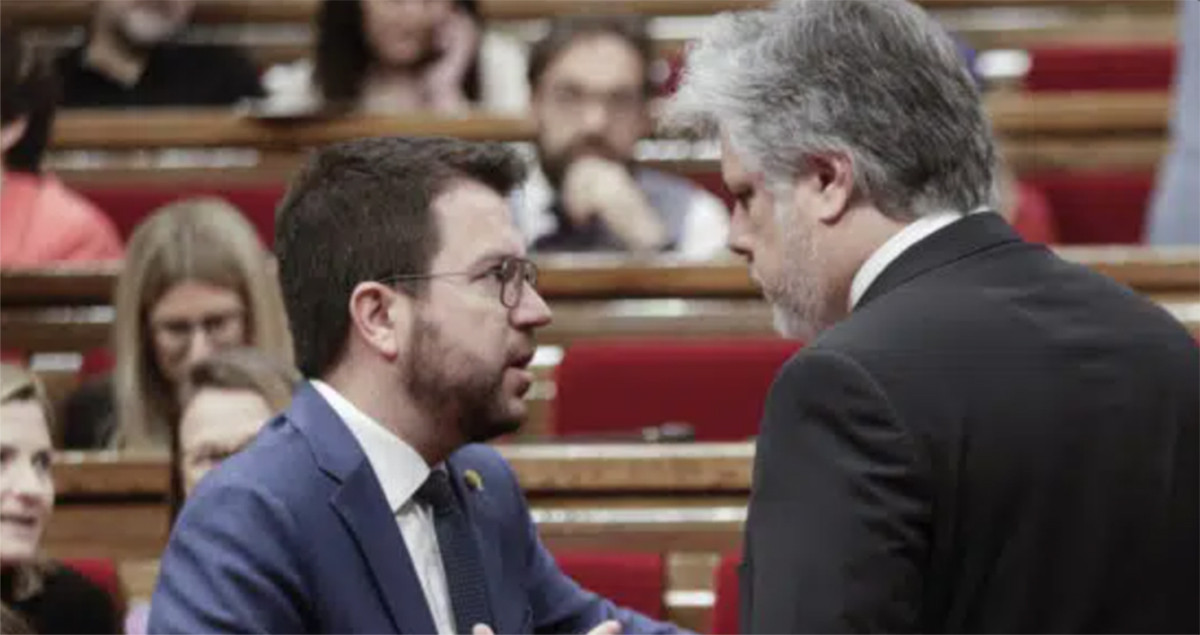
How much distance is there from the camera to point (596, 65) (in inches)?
67.1

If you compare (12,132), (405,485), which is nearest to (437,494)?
(405,485)

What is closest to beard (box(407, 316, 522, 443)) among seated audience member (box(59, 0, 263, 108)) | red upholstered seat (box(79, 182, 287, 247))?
red upholstered seat (box(79, 182, 287, 247))

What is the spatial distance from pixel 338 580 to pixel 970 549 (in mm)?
264

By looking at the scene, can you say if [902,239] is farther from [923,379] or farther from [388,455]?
[388,455]

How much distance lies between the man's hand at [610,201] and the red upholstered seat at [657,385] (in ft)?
0.88

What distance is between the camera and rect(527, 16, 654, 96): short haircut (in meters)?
1.72

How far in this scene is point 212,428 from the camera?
1.17 metres

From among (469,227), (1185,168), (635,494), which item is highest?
(469,227)

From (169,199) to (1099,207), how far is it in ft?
2.40

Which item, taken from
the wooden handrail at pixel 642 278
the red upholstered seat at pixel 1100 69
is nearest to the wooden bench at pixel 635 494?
the wooden handrail at pixel 642 278

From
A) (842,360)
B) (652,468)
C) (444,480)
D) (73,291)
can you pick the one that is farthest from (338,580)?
(73,291)

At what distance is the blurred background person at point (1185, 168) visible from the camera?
5.37 ft

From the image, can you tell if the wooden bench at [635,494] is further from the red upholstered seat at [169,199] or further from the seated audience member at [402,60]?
the seated audience member at [402,60]

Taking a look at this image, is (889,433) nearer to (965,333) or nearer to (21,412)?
(965,333)
